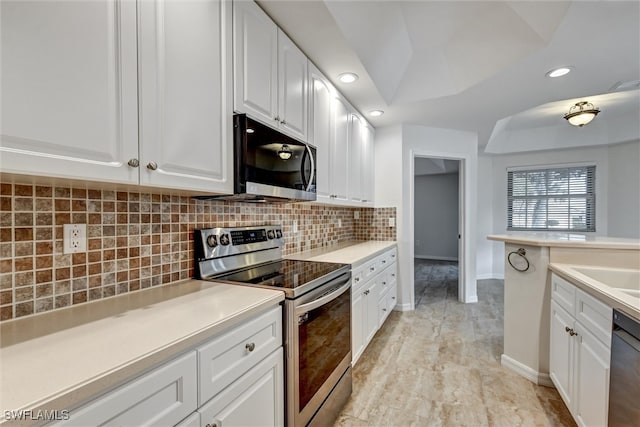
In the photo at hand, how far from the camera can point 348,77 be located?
233cm

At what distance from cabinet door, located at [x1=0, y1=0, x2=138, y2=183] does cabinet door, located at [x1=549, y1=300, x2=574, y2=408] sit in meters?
2.36

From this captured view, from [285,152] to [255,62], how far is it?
1.59 feet

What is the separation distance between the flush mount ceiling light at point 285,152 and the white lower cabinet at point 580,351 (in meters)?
1.70

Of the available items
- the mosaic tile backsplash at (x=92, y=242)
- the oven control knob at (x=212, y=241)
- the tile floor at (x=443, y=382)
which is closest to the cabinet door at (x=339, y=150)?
the mosaic tile backsplash at (x=92, y=242)

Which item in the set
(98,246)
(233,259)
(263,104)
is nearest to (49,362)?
(98,246)

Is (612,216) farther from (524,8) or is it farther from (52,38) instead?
(52,38)

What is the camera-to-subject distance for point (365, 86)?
2.49 metres

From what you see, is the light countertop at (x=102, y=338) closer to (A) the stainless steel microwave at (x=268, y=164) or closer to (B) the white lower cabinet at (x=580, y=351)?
(A) the stainless steel microwave at (x=268, y=164)

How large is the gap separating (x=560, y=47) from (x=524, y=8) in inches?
15.6

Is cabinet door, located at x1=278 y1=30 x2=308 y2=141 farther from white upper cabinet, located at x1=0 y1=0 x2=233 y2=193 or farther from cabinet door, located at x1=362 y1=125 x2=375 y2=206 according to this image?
cabinet door, located at x1=362 y1=125 x2=375 y2=206

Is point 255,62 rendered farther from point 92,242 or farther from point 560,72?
point 560,72

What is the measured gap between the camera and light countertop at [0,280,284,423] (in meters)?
0.61

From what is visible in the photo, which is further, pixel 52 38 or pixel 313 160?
pixel 313 160

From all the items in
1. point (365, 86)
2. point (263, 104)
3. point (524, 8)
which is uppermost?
point (524, 8)
